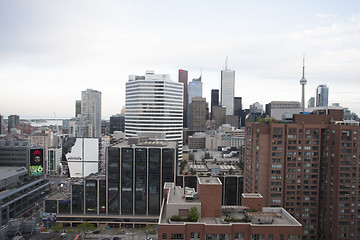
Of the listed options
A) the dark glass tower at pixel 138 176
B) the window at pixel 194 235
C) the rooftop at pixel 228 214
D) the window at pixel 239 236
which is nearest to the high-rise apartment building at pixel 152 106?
the dark glass tower at pixel 138 176

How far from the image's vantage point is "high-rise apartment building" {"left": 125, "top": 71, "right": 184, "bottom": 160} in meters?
138

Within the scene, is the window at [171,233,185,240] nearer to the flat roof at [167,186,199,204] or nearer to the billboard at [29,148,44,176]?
the flat roof at [167,186,199,204]

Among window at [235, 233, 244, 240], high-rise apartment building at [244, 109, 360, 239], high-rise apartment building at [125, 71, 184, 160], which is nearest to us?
window at [235, 233, 244, 240]

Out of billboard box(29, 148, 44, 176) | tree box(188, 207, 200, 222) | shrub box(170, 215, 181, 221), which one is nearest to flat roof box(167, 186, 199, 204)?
tree box(188, 207, 200, 222)

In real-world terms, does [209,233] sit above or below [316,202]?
above

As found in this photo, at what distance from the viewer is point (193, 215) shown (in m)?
36.2

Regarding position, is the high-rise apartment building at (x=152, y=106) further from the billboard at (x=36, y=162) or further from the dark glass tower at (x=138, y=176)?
the dark glass tower at (x=138, y=176)

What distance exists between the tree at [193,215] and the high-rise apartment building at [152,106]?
10072 cm

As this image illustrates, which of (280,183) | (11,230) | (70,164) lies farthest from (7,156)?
(280,183)

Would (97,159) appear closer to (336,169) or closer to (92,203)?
(92,203)

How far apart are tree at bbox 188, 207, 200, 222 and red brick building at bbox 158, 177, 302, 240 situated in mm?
691

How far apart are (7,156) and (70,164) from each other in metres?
24.2

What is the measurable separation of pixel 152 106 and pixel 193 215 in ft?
342

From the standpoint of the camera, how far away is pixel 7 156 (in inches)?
4311
